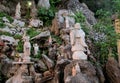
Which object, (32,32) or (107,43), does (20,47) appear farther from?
(107,43)

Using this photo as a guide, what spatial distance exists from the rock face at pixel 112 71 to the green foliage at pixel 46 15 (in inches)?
350

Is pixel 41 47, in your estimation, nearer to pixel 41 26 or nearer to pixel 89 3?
pixel 41 26

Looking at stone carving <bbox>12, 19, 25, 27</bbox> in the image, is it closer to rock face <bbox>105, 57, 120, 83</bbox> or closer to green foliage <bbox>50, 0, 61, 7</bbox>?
green foliage <bbox>50, 0, 61, 7</bbox>

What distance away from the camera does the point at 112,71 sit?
11.6 meters

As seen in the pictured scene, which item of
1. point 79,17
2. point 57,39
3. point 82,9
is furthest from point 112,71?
point 82,9

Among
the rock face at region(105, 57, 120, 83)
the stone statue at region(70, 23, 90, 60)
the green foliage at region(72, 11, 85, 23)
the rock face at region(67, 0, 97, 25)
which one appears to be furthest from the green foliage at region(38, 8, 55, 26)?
the rock face at region(105, 57, 120, 83)

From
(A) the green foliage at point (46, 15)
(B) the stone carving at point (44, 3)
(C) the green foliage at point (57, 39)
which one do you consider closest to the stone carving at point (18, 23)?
(A) the green foliage at point (46, 15)

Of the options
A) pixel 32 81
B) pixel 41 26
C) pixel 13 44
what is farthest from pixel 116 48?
pixel 41 26

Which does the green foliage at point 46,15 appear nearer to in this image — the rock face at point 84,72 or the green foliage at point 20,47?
the green foliage at point 20,47

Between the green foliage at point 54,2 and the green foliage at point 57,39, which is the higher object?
the green foliage at point 54,2

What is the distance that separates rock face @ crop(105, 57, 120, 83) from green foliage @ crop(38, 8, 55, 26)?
890 cm

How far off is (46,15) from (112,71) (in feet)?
32.4

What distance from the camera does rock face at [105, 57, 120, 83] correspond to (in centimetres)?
1145

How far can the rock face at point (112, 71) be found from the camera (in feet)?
37.6
